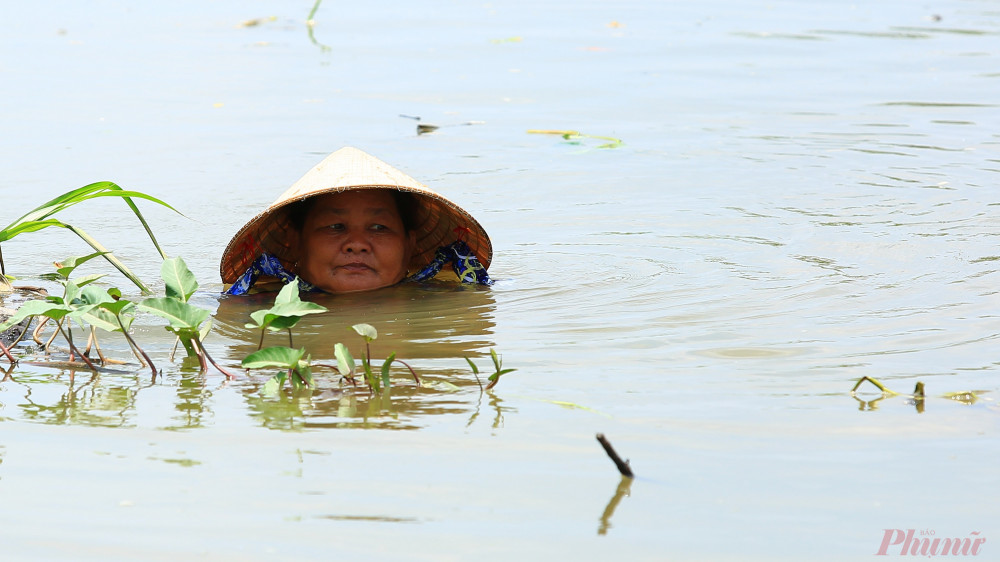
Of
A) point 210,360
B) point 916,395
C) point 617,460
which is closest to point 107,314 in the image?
point 210,360

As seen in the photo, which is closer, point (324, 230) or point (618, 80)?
point (324, 230)

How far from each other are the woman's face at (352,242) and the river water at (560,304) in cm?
13

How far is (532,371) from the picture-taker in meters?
2.94

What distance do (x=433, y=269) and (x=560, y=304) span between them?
767 millimetres

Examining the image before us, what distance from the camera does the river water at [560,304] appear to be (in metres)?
2.02

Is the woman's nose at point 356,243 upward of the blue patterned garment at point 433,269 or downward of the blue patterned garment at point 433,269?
upward

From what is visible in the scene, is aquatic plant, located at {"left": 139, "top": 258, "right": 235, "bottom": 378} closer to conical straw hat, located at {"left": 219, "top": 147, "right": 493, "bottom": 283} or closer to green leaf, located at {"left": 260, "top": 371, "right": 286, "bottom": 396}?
green leaf, located at {"left": 260, "top": 371, "right": 286, "bottom": 396}

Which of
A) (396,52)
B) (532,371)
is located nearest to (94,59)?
(396,52)

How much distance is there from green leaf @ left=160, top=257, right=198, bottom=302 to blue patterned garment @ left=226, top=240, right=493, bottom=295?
1.39m

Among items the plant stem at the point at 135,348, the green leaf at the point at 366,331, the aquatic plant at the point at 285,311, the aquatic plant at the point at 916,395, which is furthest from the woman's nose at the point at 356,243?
the aquatic plant at the point at 916,395

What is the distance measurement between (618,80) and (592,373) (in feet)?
18.8

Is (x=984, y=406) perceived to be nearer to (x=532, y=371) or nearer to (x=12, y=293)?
(x=532, y=371)

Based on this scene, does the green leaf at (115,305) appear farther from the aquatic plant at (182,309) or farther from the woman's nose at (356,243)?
the woman's nose at (356,243)

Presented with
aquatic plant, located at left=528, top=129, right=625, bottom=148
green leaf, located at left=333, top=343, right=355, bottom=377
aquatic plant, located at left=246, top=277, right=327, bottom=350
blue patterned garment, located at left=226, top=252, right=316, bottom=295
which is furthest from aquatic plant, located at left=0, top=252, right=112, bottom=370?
aquatic plant, located at left=528, top=129, right=625, bottom=148
